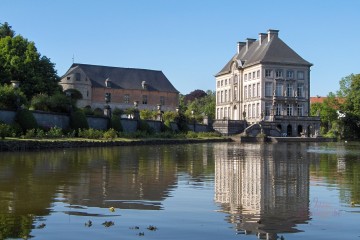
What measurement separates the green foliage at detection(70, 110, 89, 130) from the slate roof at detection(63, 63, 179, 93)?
4503cm

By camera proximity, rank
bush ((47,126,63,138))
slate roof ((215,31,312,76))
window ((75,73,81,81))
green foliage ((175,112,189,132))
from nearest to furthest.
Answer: bush ((47,126,63,138))
green foliage ((175,112,189,132))
slate roof ((215,31,312,76))
window ((75,73,81,81))

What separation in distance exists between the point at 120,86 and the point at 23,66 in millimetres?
39300

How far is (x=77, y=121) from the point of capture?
46.3 metres

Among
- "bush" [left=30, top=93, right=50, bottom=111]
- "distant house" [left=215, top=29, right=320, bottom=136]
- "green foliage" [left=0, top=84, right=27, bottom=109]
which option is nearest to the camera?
"green foliage" [left=0, top=84, right=27, bottom=109]

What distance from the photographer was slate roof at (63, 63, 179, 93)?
9356 centimetres

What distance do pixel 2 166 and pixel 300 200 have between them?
1152 cm

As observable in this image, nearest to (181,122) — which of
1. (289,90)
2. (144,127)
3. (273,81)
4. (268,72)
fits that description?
(144,127)

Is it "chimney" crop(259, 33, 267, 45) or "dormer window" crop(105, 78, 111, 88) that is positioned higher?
"chimney" crop(259, 33, 267, 45)

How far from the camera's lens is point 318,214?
10.5 meters

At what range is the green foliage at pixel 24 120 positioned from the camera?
3909 cm

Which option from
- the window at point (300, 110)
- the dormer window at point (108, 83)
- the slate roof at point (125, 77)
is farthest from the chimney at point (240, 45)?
the dormer window at point (108, 83)

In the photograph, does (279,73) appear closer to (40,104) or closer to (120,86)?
(120,86)

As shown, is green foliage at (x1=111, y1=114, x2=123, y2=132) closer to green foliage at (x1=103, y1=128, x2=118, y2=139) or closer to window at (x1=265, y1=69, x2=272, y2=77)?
green foliage at (x1=103, y1=128, x2=118, y2=139)

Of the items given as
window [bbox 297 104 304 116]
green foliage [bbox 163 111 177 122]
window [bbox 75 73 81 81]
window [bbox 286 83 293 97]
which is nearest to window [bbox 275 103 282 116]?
window [bbox 286 83 293 97]
